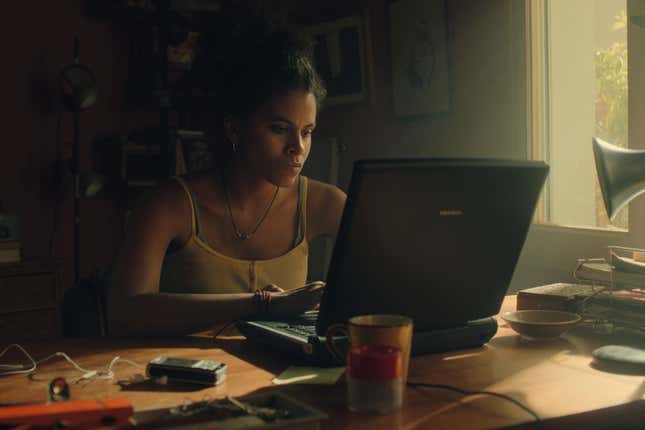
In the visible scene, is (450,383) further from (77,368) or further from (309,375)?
(77,368)

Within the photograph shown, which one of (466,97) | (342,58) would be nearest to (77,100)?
(342,58)

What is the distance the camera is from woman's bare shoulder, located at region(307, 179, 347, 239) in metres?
1.84

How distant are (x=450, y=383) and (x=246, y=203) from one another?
2.96 ft

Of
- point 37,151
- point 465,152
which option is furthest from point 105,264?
point 465,152

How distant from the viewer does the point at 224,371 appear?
1002 mm

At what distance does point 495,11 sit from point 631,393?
71.3 inches

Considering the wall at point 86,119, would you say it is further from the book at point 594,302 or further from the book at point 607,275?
the book at point 594,302

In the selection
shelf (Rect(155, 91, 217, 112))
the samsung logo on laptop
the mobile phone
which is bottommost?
the mobile phone

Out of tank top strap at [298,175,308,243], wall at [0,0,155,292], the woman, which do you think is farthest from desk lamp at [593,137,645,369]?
wall at [0,0,155,292]

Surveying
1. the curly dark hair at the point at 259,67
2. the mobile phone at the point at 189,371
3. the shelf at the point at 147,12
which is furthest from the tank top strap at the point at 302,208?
the shelf at the point at 147,12

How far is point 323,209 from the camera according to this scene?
185cm

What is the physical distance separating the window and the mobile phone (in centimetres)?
161

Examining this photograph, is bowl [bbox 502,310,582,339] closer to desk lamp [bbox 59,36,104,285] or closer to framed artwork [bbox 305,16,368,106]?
framed artwork [bbox 305,16,368,106]

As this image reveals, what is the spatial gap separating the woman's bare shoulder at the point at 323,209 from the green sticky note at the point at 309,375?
2.64 feet
